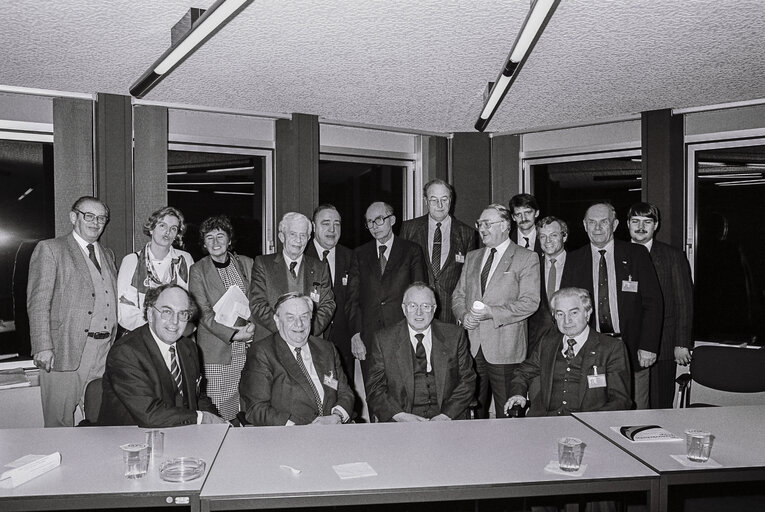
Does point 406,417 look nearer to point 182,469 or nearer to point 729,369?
point 182,469

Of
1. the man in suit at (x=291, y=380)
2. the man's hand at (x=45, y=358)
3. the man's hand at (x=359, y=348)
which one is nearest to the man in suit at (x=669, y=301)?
the man's hand at (x=359, y=348)

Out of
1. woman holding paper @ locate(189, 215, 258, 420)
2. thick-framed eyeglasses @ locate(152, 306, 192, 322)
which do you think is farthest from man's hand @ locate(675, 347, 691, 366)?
thick-framed eyeglasses @ locate(152, 306, 192, 322)

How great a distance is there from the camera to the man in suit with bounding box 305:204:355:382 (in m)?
4.97

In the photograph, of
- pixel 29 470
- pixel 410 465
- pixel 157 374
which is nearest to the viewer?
pixel 29 470

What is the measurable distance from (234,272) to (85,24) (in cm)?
189

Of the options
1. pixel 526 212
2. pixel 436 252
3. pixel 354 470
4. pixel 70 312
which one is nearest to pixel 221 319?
pixel 70 312

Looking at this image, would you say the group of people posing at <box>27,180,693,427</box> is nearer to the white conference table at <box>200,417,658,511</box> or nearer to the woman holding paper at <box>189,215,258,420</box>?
the woman holding paper at <box>189,215,258,420</box>

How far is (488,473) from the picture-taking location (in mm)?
2338

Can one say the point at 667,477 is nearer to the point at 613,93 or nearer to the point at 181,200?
the point at 613,93

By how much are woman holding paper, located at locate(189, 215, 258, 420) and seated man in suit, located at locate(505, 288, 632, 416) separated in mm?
1981

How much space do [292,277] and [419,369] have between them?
49.4 inches

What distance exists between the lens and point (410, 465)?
2436 millimetres

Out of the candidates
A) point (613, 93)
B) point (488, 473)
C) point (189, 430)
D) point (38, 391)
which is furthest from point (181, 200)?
point (488, 473)

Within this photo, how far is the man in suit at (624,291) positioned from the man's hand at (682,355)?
314 mm
